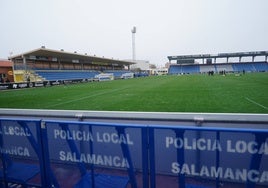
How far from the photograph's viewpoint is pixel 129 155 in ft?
9.64

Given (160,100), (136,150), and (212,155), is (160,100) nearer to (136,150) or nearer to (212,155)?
(136,150)

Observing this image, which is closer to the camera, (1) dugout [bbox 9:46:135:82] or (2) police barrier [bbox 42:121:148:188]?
(2) police barrier [bbox 42:121:148:188]

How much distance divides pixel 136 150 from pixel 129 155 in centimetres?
13

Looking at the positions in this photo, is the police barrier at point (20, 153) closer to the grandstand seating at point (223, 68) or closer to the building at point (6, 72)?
the building at point (6, 72)

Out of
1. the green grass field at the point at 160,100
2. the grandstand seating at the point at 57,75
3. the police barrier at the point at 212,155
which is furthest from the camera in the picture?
the grandstand seating at the point at 57,75

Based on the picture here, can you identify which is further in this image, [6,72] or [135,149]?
[6,72]

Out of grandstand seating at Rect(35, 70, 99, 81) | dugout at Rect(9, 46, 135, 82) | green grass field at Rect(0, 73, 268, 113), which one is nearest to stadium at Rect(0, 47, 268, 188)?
green grass field at Rect(0, 73, 268, 113)

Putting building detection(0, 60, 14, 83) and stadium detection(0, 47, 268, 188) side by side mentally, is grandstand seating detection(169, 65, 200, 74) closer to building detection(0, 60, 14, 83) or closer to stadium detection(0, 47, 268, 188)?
building detection(0, 60, 14, 83)

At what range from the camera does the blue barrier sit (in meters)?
2.42

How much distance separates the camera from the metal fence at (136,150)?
244cm

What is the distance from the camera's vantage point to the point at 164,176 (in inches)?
123

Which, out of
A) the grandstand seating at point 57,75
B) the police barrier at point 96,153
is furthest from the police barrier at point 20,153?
the grandstand seating at point 57,75

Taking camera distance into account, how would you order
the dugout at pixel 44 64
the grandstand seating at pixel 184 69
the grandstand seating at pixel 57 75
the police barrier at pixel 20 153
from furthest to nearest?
the grandstand seating at pixel 184 69 < the grandstand seating at pixel 57 75 < the dugout at pixel 44 64 < the police barrier at pixel 20 153

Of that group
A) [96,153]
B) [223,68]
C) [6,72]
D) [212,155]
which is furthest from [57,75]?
[223,68]
